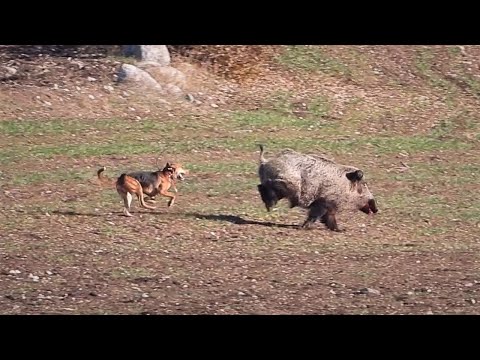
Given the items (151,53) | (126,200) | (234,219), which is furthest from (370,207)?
(151,53)

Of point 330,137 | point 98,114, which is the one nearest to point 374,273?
point 330,137

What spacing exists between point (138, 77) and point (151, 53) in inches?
35.2

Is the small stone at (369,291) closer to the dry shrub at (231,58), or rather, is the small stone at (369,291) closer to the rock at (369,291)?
the rock at (369,291)

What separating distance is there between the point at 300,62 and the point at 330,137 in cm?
273

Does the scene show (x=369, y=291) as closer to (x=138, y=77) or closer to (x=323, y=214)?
(x=323, y=214)

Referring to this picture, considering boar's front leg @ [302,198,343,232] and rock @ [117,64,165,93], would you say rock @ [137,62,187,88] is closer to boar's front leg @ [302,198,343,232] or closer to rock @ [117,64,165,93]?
rock @ [117,64,165,93]

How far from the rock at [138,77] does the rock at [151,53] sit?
0.61 m

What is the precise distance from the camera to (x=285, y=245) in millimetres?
10102

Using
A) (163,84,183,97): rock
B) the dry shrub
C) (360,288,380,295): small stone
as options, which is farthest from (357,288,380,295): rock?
the dry shrub

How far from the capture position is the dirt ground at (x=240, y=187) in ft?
29.0

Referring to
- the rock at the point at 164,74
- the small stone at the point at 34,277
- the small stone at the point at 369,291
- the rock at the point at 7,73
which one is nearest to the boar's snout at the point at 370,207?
the small stone at the point at 369,291

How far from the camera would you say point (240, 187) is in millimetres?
12000

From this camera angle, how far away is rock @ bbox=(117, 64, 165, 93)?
1505 centimetres

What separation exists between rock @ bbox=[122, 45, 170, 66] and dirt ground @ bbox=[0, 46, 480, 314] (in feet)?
0.87
